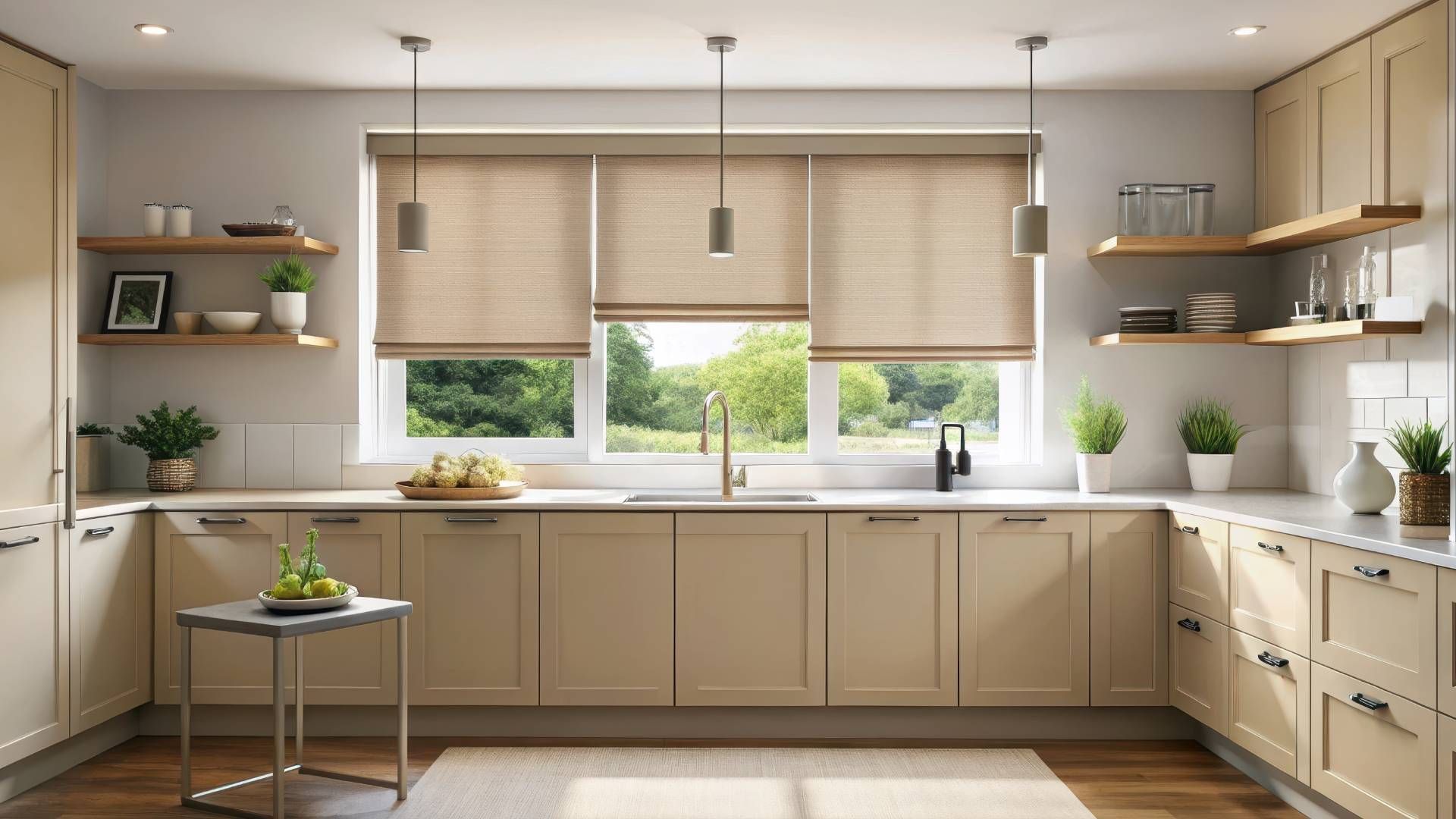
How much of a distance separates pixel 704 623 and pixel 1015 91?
250cm

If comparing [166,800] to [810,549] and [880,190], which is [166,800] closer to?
[810,549]

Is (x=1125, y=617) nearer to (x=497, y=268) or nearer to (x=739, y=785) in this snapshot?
(x=739, y=785)

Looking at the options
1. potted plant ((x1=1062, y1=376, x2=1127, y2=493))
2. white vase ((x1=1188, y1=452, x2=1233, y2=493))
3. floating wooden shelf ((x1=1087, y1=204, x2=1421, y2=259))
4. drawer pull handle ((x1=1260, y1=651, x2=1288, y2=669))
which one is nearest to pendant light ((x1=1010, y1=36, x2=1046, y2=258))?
floating wooden shelf ((x1=1087, y1=204, x2=1421, y2=259))

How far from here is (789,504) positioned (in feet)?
12.0

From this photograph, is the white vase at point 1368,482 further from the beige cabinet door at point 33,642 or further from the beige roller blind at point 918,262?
the beige cabinet door at point 33,642

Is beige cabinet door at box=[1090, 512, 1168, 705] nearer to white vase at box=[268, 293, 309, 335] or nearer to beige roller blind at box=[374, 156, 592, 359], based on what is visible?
beige roller blind at box=[374, 156, 592, 359]

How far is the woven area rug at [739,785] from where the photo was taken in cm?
307

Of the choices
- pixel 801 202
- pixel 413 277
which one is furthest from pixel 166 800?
pixel 801 202

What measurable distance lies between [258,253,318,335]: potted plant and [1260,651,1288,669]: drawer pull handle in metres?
3.62

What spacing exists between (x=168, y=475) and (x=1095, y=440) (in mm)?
3619

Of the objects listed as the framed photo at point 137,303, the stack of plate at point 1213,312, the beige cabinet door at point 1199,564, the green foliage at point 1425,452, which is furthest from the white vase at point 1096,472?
the framed photo at point 137,303

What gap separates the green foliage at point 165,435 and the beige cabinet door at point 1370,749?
4009 millimetres

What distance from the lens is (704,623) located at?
3.68 m

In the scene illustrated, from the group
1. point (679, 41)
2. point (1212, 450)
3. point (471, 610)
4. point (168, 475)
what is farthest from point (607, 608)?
point (1212, 450)
